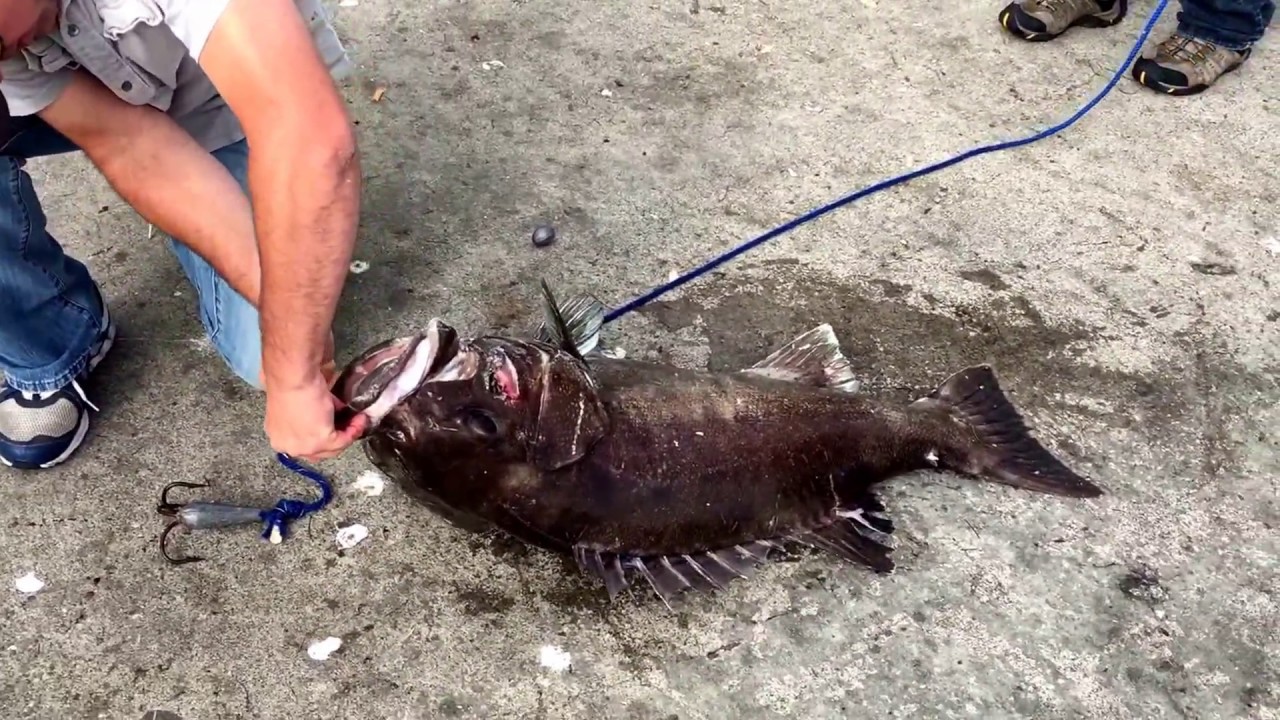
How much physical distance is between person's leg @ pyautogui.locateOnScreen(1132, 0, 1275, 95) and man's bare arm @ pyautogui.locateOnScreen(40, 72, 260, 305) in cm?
377

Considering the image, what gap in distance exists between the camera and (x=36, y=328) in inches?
118

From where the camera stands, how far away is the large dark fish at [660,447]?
228cm

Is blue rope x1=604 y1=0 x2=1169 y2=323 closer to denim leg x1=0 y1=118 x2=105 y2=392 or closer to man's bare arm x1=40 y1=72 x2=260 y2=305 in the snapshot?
man's bare arm x1=40 y1=72 x2=260 y2=305

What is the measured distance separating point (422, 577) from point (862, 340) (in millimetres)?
1603

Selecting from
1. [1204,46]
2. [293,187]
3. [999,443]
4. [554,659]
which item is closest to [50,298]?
[293,187]

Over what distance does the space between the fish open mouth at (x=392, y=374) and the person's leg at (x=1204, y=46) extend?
142 inches

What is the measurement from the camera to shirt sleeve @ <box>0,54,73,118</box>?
246 cm

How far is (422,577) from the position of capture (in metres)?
2.73

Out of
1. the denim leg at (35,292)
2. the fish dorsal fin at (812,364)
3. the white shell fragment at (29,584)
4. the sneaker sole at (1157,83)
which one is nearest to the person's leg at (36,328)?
the denim leg at (35,292)

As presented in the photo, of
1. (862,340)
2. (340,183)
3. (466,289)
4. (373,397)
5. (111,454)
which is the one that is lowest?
(111,454)

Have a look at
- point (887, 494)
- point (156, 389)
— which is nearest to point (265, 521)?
point (156, 389)

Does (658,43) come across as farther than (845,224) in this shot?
Yes

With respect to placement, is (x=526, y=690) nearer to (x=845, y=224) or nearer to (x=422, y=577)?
(x=422, y=577)

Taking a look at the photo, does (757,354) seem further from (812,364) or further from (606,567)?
(606,567)
